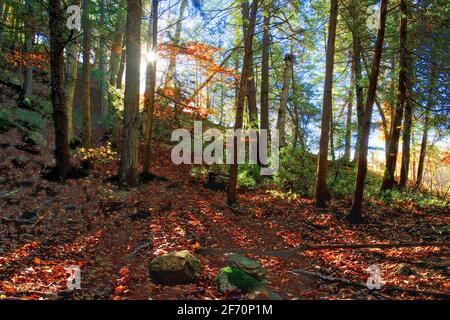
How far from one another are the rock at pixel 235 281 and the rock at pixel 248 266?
1.06ft

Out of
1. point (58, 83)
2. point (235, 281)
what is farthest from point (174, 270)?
point (58, 83)

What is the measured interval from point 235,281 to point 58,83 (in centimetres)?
A: 829

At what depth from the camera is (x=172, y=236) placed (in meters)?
7.89

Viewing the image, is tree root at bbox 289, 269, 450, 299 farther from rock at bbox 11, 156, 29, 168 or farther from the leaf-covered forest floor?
Answer: rock at bbox 11, 156, 29, 168

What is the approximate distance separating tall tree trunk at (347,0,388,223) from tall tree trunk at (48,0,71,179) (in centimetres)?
908

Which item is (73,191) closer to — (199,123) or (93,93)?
(199,123)

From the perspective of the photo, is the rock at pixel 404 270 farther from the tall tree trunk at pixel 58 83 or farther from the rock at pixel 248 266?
the tall tree trunk at pixel 58 83

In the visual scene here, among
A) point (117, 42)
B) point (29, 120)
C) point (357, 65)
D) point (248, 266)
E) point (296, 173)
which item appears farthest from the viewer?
point (117, 42)

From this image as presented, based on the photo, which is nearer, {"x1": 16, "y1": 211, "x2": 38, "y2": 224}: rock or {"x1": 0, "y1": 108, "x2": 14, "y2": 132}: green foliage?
{"x1": 16, "y1": 211, "x2": 38, "y2": 224}: rock

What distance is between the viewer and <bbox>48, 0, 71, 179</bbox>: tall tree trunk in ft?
31.6

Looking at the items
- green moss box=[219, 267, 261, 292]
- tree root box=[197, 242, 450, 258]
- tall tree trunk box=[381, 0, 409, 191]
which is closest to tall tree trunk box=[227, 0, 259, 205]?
tree root box=[197, 242, 450, 258]

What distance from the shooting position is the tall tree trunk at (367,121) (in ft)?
28.8

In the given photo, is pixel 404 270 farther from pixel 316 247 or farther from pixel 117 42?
pixel 117 42
